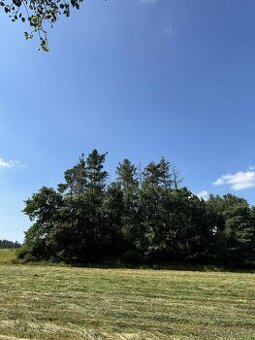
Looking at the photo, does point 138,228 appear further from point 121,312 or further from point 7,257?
point 121,312

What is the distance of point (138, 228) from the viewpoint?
51.2 m

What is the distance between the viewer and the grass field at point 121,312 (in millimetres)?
10124

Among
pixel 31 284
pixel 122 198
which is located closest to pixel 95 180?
pixel 122 198

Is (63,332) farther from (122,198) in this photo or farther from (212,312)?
(122,198)

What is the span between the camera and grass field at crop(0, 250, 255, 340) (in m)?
10.1

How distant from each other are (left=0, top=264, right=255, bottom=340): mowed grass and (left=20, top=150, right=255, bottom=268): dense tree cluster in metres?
26.0

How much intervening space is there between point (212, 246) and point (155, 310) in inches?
1558

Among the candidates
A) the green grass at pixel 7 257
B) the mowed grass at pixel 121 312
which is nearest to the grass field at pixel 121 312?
the mowed grass at pixel 121 312

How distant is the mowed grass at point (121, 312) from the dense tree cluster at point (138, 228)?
2600cm

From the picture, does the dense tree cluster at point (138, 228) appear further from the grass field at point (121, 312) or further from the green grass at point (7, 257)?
the grass field at point (121, 312)

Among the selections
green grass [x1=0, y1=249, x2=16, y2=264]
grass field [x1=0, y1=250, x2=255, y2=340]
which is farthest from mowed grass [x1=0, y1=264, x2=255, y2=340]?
green grass [x1=0, y1=249, x2=16, y2=264]

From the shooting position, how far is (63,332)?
32.5 ft

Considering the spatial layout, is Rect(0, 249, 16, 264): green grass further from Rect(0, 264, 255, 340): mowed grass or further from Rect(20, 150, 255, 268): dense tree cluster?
Rect(0, 264, 255, 340): mowed grass

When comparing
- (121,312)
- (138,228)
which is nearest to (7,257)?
(138,228)
